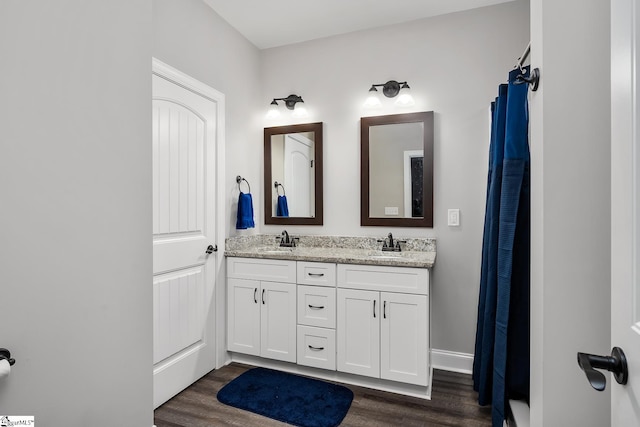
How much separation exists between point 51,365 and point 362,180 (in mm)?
2349

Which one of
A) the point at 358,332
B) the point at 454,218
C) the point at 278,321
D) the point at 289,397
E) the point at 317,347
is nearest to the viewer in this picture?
the point at 289,397

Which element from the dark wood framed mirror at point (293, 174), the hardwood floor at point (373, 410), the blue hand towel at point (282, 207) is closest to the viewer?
the hardwood floor at point (373, 410)

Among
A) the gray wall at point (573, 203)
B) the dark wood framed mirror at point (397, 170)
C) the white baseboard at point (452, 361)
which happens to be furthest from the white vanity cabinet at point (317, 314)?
the gray wall at point (573, 203)

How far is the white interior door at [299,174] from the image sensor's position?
3.09 m

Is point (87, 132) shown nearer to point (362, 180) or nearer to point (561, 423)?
point (561, 423)

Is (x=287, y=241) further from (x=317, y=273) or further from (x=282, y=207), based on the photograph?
(x=317, y=273)

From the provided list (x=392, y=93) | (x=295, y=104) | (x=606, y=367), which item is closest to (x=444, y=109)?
(x=392, y=93)

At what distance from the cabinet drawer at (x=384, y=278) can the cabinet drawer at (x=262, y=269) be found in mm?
383

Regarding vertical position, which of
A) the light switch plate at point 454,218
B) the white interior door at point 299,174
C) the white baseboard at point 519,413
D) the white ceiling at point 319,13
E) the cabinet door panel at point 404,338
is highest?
the white ceiling at point 319,13

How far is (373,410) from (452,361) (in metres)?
0.91

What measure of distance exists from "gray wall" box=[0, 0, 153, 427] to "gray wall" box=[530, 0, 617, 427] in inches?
52.3

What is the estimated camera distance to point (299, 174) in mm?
3148

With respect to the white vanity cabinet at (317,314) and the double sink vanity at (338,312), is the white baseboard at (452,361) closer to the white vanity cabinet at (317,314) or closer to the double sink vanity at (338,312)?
the double sink vanity at (338,312)

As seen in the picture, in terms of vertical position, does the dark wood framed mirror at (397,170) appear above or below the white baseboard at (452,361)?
above
